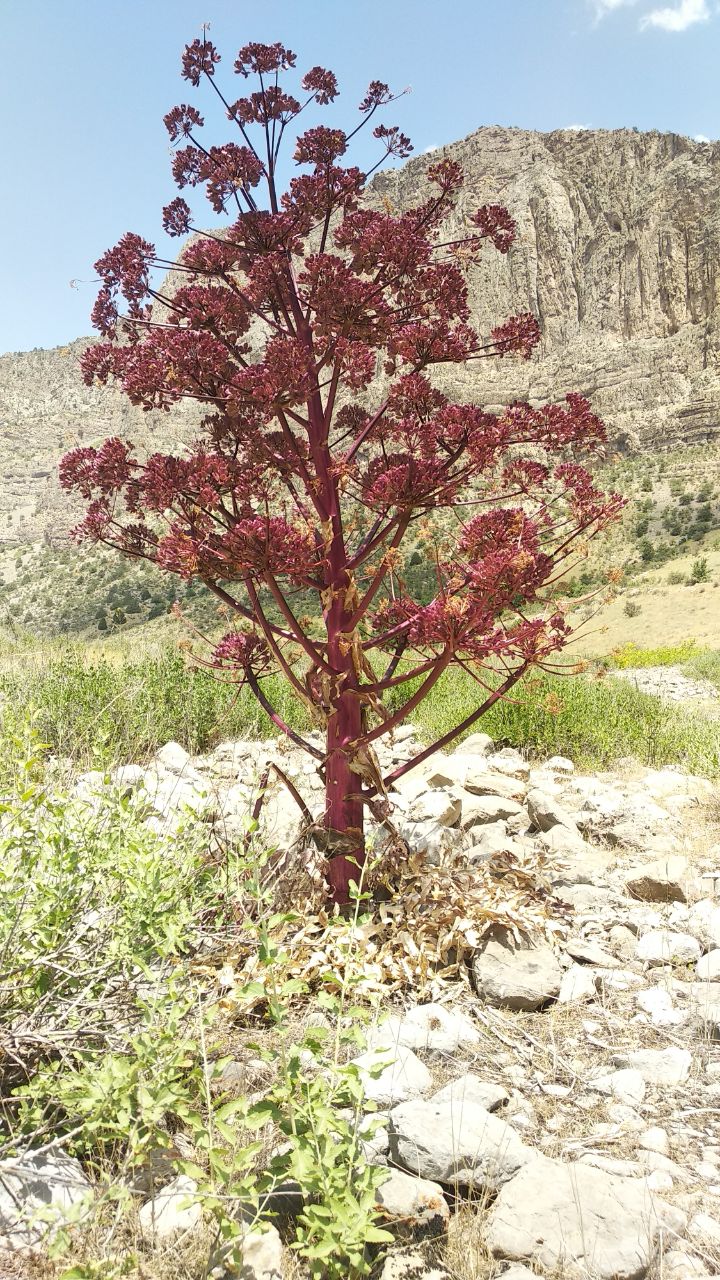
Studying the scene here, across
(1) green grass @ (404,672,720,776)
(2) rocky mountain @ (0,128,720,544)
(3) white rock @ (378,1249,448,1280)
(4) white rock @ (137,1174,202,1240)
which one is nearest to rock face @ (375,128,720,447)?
(2) rocky mountain @ (0,128,720,544)

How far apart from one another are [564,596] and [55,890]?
231 cm

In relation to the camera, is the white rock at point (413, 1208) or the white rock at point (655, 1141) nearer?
the white rock at point (413, 1208)

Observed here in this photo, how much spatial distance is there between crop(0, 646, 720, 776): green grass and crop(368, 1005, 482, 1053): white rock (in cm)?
334

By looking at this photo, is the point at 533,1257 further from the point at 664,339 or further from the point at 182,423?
the point at 664,339

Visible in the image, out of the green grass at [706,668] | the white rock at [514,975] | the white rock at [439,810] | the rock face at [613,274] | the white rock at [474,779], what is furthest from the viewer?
the rock face at [613,274]

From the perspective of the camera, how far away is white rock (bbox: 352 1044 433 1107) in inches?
73.8

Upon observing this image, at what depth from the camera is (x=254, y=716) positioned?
22.0 feet

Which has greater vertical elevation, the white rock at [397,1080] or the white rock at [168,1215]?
the white rock at [168,1215]

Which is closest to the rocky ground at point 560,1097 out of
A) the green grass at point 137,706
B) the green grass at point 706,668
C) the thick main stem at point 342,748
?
the thick main stem at point 342,748

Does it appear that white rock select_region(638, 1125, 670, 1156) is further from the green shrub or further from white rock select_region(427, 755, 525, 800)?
the green shrub

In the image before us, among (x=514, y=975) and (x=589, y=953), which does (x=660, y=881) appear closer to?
(x=589, y=953)

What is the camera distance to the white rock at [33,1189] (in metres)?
1.41

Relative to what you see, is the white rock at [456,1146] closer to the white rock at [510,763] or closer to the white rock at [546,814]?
the white rock at [546,814]

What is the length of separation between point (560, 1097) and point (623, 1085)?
172mm
